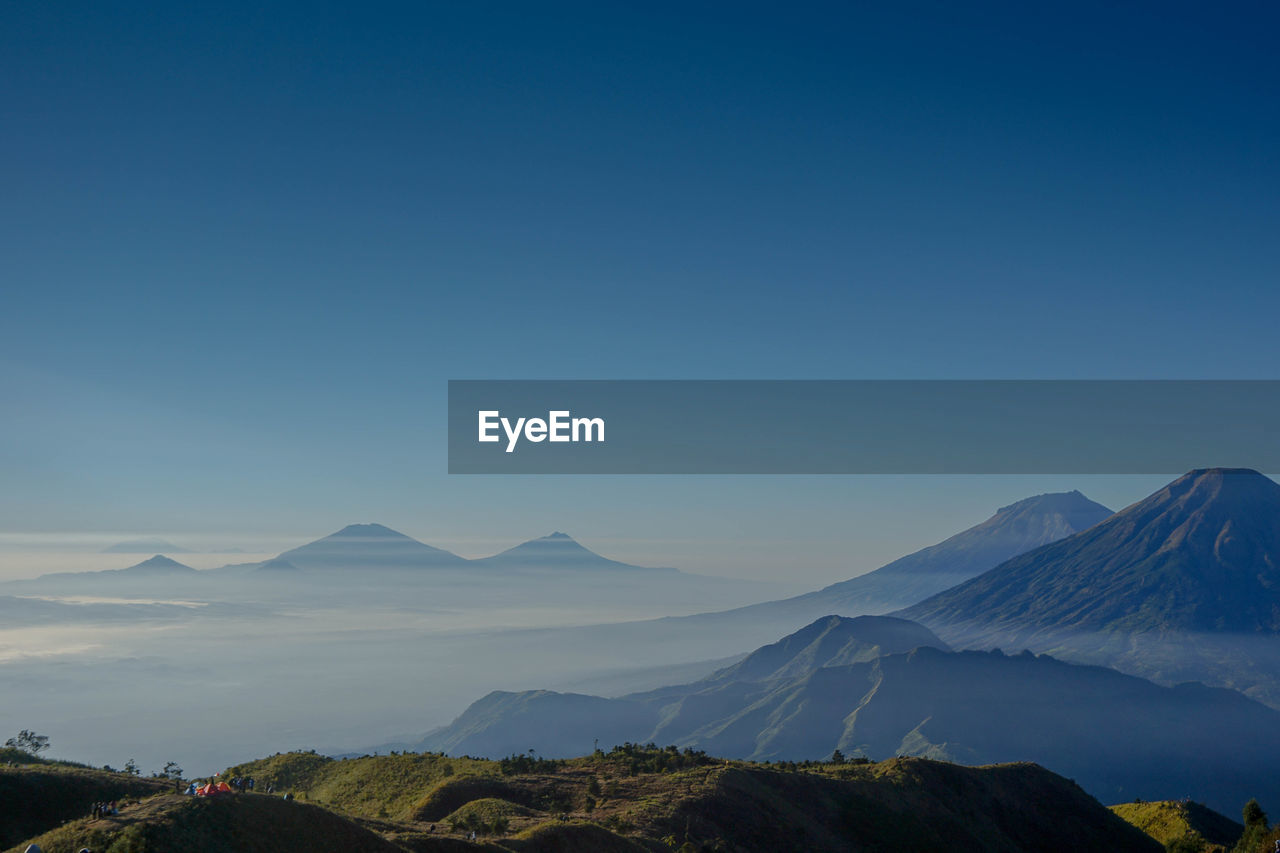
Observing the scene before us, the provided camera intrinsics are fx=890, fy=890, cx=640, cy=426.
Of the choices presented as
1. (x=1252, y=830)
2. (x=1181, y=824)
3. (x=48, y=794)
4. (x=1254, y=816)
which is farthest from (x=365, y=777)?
(x=1181, y=824)

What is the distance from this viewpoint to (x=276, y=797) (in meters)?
34.3

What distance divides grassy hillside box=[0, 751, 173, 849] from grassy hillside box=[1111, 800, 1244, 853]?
279ft

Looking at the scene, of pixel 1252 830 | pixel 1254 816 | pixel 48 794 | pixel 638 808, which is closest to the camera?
pixel 48 794

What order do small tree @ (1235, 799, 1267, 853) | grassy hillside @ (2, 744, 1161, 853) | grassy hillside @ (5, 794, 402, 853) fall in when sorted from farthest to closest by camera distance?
1. small tree @ (1235, 799, 1267, 853)
2. grassy hillside @ (2, 744, 1161, 853)
3. grassy hillside @ (5, 794, 402, 853)

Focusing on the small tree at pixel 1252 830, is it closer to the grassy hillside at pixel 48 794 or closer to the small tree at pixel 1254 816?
the small tree at pixel 1254 816

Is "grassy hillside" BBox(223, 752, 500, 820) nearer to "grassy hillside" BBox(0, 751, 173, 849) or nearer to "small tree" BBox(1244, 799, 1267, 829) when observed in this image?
"grassy hillside" BBox(0, 751, 173, 849)

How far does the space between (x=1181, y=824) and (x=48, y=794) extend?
316ft

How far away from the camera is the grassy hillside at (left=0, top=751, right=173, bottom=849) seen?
131 feet

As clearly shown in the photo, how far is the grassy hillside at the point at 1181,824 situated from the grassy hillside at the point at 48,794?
3350 inches

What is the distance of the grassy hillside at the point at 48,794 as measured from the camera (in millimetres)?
40050

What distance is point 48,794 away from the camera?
42594mm

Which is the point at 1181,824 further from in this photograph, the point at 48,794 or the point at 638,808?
the point at 48,794

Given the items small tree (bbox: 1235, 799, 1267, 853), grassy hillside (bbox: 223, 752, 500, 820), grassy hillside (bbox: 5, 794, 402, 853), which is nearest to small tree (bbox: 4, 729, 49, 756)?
grassy hillside (bbox: 223, 752, 500, 820)

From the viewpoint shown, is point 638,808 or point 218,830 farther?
point 638,808
